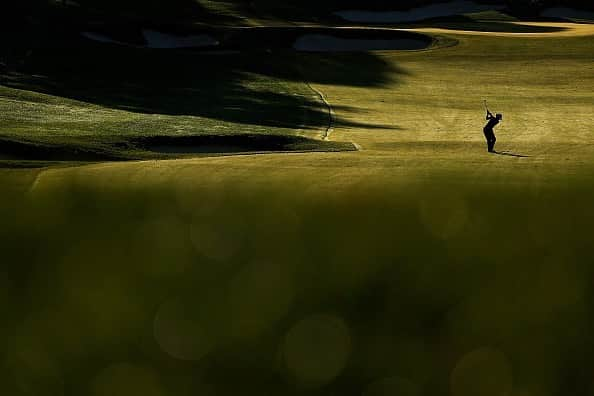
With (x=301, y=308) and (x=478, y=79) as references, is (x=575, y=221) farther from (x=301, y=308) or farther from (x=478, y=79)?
(x=478, y=79)

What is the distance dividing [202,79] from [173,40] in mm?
13938

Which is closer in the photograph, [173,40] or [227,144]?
[227,144]

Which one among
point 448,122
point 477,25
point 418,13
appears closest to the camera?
point 448,122

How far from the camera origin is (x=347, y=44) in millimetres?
59656

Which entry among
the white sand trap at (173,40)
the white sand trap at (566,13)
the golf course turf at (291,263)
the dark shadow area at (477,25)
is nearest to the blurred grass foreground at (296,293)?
the golf course turf at (291,263)

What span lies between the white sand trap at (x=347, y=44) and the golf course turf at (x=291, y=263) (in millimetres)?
30176

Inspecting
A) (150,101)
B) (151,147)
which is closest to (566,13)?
(150,101)

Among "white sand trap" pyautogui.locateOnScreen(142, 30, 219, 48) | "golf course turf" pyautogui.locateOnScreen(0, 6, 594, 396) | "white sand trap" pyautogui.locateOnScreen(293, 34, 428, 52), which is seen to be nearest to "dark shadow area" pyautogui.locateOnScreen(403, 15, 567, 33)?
"white sand trap" pyautogui.locateOnScreen(293, 34, 428, 52)

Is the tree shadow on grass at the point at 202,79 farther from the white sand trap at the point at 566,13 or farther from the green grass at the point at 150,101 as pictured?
the white sand trap at the point at 566,13

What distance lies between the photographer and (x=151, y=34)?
201ft

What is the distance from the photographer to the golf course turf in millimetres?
10258

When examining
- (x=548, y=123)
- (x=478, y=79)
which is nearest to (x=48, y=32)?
(x=478, y=79)

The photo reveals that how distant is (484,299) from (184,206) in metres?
6.36

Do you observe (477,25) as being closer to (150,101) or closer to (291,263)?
(150,101)
